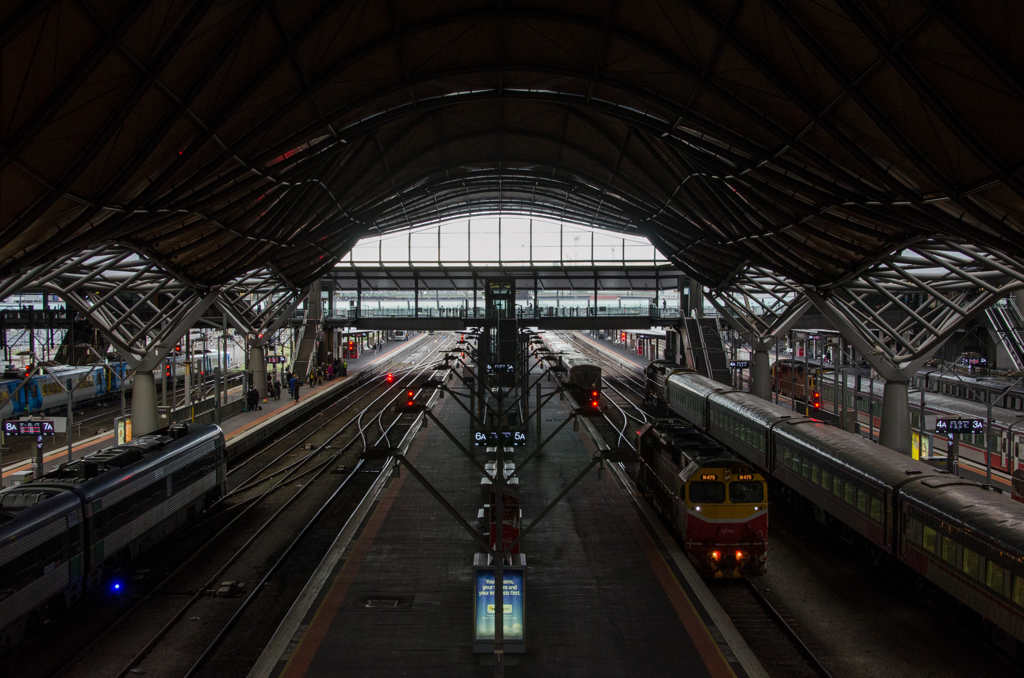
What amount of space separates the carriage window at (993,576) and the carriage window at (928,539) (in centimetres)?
171

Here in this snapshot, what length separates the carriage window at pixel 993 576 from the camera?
39.4ft

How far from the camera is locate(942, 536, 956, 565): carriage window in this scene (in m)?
13.4

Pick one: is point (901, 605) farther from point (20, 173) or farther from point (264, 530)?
point (20, 173)

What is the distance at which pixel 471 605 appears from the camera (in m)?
14.8

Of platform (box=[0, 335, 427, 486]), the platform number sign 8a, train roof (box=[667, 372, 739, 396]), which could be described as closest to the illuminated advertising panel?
the platform number sign 8a

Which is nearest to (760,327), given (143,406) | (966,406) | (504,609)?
(966,406)

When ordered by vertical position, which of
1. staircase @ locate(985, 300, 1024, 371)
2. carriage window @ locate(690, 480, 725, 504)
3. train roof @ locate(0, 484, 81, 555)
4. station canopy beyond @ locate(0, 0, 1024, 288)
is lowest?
carriage window @ locate(690, 480, 725, 504)

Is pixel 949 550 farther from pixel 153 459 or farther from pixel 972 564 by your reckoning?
pixel 153 459

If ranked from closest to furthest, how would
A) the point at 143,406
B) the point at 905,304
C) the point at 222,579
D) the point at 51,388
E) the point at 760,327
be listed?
1. the point at 222,579
2. the point at 905,304
3. the point at 143,406
4. the point at 51,388
5. the point at 760,327

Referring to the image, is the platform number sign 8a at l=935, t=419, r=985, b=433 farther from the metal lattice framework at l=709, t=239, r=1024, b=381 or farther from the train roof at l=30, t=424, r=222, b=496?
the train roof at l=30, t=424, r=222, b=496

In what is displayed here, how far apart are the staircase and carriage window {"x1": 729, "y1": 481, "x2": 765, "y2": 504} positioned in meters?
32.6

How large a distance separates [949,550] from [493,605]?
351 inches

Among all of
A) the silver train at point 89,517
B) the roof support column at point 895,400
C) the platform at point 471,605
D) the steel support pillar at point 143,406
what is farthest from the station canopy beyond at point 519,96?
the platform at point 471,605

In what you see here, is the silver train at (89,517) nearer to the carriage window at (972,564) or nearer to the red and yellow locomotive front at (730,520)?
the red and yellow locomotive front at (730,520)
